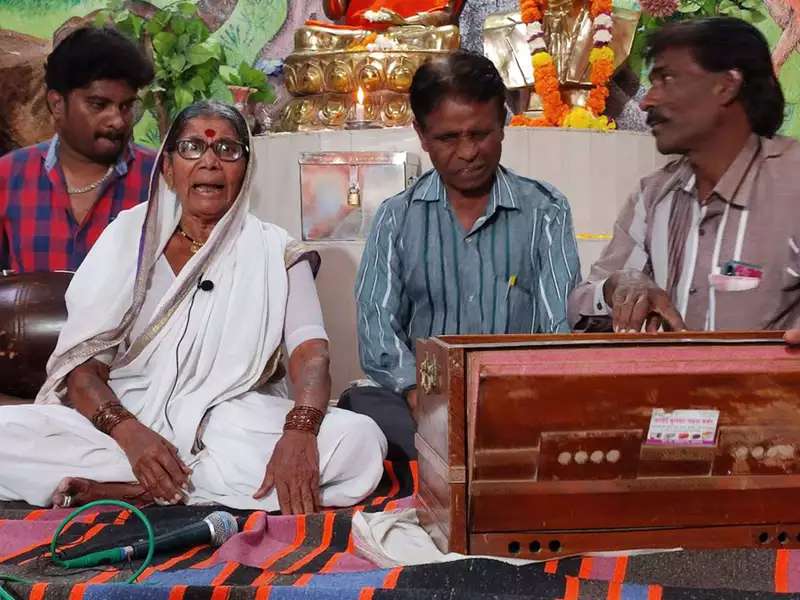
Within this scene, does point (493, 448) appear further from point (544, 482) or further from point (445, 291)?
point (445, 291)

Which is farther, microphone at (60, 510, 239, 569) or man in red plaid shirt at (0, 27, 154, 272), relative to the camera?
man in red plaid shirt at (0, 27, 154, 272)

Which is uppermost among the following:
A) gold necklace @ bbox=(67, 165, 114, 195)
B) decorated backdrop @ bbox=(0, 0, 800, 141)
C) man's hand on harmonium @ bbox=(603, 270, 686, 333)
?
decorated backdrop @ bbox=(0, 0, 800, 141)

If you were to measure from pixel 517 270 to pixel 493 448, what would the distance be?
1.56 metres

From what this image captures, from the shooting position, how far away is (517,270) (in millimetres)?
3393

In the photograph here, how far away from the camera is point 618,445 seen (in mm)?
1898

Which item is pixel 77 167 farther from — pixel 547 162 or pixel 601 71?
pixel 601 71

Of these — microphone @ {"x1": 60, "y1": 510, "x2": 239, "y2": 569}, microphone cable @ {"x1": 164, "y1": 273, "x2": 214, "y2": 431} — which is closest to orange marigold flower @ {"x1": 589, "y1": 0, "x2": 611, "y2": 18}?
microphone cable @ {"x1": 164, "y1": 273, "x2": 214, "y2": 431}

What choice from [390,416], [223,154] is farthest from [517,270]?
[223,154]

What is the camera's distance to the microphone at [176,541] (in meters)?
2.08

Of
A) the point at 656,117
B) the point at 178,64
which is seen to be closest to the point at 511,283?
the point at 656,117

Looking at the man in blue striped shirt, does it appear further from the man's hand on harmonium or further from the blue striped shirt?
the man's hand on harmonium

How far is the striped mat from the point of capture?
67.3 inches

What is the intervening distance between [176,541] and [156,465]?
0.63 m

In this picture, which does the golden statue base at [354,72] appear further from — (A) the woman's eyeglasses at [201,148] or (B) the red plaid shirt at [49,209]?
(A) the woman's eyeglasses at [201,148]
